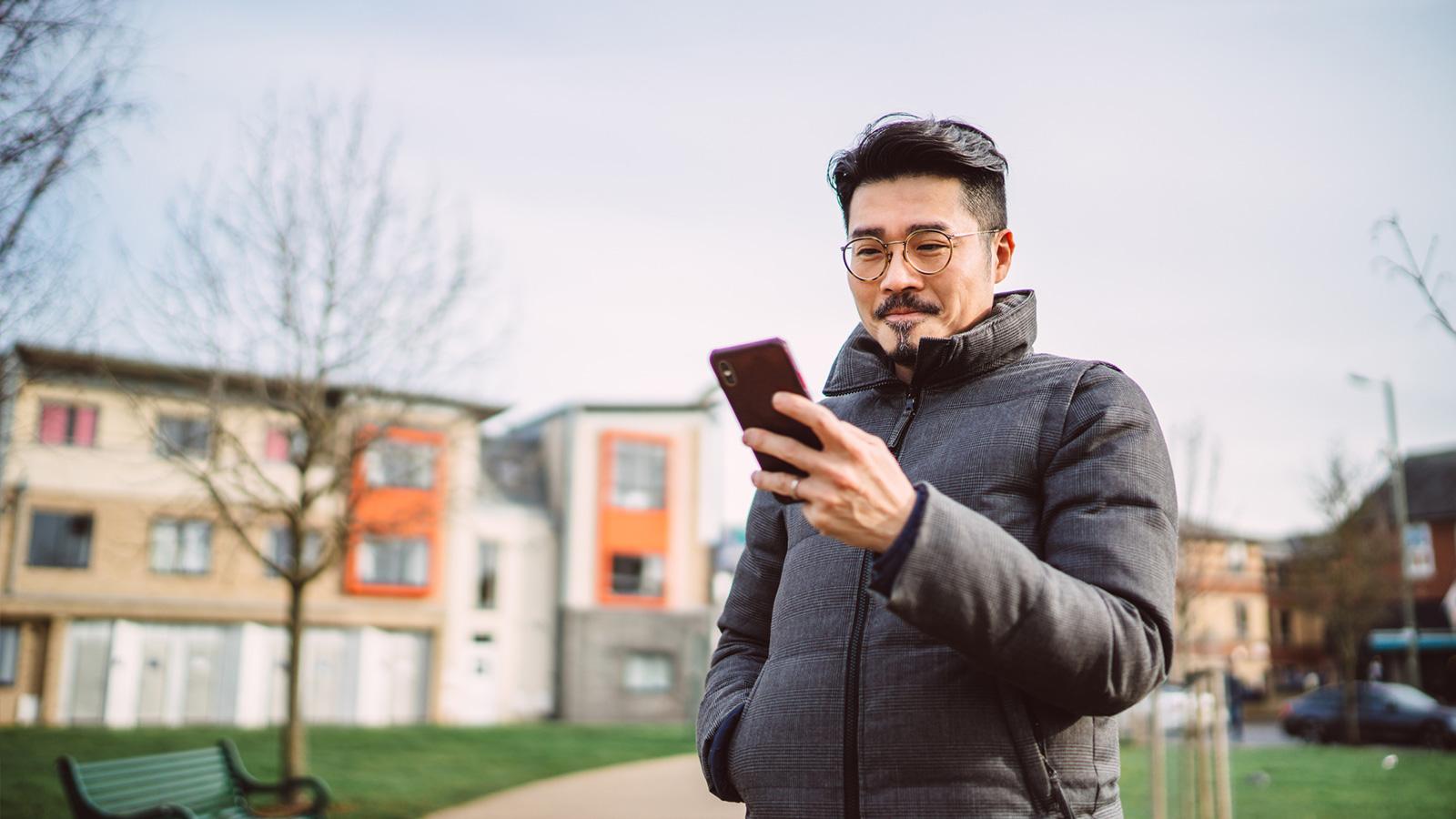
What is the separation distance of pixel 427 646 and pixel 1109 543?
3640cm

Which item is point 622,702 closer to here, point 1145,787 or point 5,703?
point 5,703

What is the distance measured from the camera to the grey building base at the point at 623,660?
38.6m

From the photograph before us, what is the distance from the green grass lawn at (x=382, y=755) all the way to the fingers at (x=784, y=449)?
13222 millimetres

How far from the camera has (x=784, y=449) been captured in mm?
1688

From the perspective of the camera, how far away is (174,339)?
13.4 meters

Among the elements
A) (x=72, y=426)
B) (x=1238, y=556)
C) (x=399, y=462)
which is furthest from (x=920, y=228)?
(x=1238, y=556)

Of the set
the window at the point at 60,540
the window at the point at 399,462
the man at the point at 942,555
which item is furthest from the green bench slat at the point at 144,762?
the window at the point at 60,540

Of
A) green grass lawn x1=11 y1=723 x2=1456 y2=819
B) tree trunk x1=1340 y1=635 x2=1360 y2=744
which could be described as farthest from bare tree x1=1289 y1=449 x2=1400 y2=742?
green grass lawn x1=11 y1=723 x2=1456 y2=819

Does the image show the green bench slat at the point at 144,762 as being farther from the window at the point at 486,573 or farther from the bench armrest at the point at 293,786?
the window at the point at 486,573

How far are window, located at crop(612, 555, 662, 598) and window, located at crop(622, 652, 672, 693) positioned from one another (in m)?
2.15

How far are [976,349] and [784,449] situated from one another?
0.67m

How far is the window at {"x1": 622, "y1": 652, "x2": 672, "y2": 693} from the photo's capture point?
129 feet

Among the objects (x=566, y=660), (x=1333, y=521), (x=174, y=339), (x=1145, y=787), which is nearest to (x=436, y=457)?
(x=174, y=339)

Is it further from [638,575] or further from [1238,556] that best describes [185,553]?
[1238,556]
